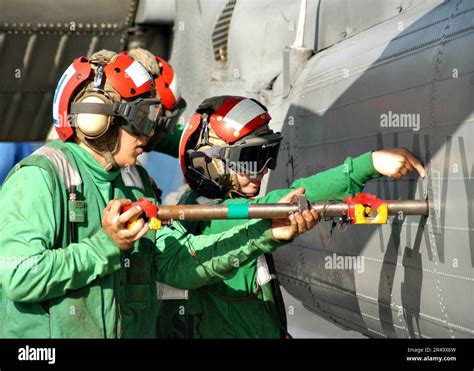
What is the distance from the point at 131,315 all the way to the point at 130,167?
0.62m

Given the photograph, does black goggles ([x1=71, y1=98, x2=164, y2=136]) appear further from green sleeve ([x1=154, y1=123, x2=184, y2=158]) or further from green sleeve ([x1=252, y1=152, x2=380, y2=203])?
green sleeve ([x1=154, y1=123, x2=184, y2=158])

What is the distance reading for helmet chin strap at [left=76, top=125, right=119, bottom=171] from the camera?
12.2ft

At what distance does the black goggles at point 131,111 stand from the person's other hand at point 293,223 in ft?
2.04

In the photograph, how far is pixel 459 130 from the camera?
3562 mm

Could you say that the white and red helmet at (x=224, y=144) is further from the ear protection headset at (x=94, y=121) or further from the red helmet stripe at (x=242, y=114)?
the ear protection headset at (x=94, y=121)

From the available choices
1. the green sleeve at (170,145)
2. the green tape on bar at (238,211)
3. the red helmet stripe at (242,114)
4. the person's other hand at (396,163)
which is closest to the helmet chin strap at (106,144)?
the green tape on bar at (238,211)

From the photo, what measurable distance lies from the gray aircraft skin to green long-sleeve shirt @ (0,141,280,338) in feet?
2.31

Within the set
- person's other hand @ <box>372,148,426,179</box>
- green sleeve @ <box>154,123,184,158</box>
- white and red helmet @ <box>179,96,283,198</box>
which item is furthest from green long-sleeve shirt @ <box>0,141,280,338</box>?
green sleeve @ <box>154,123,184,158</box>

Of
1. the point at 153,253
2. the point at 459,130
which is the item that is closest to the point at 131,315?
the point at 153,253

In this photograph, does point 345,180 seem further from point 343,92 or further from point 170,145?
point 170,145

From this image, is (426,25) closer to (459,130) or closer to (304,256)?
(459,130)

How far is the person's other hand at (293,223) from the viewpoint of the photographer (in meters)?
3.48

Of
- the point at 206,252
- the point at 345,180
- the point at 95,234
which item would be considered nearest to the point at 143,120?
the point at 95,234

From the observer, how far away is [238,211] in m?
3.53
